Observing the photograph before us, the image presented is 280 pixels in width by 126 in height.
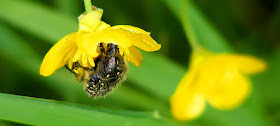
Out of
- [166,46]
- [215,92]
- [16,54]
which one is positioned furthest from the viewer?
[166,46]

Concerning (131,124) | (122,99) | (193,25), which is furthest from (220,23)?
(131,124)

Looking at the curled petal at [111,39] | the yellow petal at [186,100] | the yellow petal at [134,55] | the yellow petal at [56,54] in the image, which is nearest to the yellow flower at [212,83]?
the yellow petal at [186,100]

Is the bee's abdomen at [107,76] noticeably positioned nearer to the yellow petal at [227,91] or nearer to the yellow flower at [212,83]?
the yellow flower at [212,83]

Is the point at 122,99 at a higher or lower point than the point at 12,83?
higher

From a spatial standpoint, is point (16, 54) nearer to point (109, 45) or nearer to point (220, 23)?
point (109, 45)

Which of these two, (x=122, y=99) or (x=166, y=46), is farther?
(x=166, y=46)

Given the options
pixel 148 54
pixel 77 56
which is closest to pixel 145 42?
pixel 77 56

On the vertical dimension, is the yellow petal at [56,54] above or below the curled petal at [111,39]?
below
